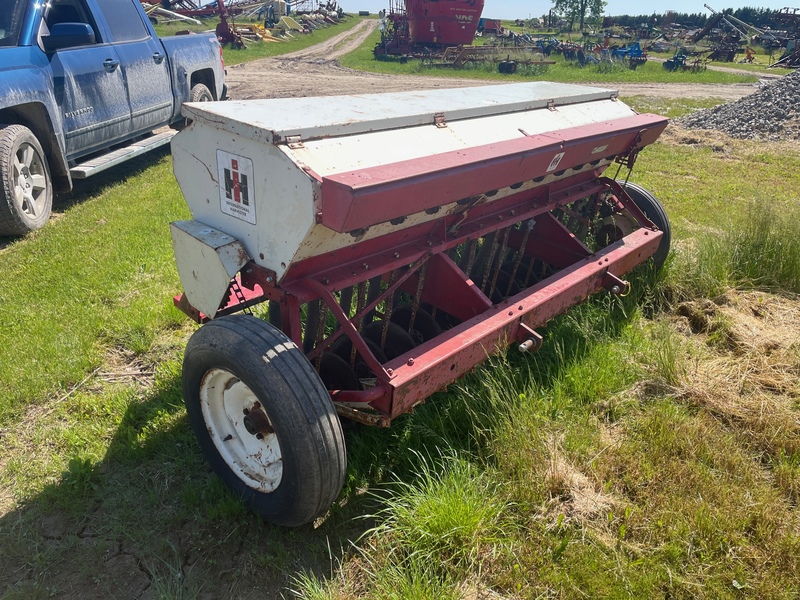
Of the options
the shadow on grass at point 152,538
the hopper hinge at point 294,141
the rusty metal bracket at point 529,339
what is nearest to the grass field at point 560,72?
the rusty metal bracket at point 529,339

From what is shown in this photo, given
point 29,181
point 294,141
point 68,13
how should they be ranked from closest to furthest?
point 294,141, point 29,181, point 68,13

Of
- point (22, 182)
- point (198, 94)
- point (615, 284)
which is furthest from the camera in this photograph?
point (198, 94)

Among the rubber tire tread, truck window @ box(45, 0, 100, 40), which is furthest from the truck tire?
the rubber tire tread

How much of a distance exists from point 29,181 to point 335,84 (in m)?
13.9

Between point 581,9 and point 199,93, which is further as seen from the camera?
point 581,9

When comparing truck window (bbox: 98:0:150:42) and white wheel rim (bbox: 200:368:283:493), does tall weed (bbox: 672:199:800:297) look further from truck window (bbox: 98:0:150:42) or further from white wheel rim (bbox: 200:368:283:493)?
truck window (bbox: 98:0:150:42)

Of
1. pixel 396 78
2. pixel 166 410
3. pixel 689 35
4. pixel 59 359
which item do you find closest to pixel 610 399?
pixel 166 410

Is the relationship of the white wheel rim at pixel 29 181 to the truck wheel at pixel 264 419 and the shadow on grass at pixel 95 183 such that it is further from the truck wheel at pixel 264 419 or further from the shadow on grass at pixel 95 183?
the truck wheel at pixel 264 419

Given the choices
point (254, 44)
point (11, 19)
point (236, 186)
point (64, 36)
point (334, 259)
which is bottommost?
point (254, 44)

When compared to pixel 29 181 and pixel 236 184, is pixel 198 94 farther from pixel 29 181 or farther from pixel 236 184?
pixel 236 184

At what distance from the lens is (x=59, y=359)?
3359 millimetres

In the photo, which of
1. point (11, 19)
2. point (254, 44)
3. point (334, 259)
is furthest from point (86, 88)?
point (254, 44)

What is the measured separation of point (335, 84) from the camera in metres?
17.7

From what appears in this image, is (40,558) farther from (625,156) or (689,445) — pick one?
(625,156)
